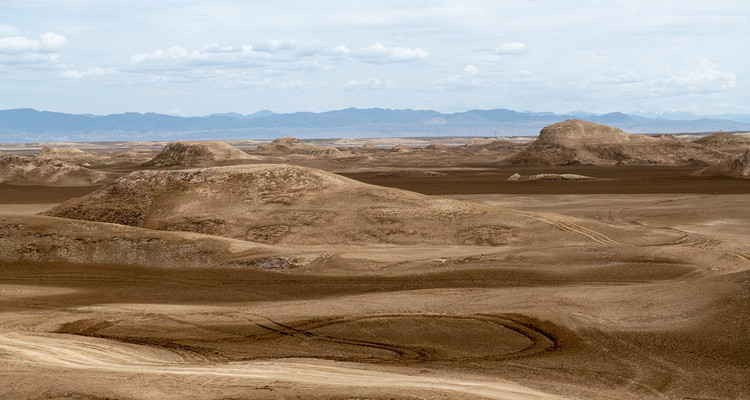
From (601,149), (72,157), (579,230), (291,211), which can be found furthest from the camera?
(72,157)

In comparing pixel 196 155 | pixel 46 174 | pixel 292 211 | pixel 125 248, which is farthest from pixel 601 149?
pixel 125 248

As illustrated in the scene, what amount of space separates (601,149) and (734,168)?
20.7 meters

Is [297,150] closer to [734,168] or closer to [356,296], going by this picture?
[734,168]

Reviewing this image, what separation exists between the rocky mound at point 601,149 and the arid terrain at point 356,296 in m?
33.3

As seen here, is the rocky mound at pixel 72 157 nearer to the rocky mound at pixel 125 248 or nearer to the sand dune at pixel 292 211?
the sand dune at pixel 292 211

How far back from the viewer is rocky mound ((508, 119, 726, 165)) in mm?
62062

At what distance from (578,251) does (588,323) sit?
5.43 m

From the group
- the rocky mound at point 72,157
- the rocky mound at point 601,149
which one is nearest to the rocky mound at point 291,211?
the rocky mound at point 601,149

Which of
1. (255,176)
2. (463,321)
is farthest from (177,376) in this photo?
(255,176)

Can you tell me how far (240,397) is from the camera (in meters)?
7.27

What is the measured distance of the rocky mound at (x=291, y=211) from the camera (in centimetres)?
2017

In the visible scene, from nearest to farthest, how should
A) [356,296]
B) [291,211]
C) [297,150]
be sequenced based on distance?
1. [356,296]
2. [291,211]
3. [297,150]

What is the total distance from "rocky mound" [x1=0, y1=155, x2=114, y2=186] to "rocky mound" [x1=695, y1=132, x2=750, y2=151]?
169 feet

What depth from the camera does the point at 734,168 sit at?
42.9 m
